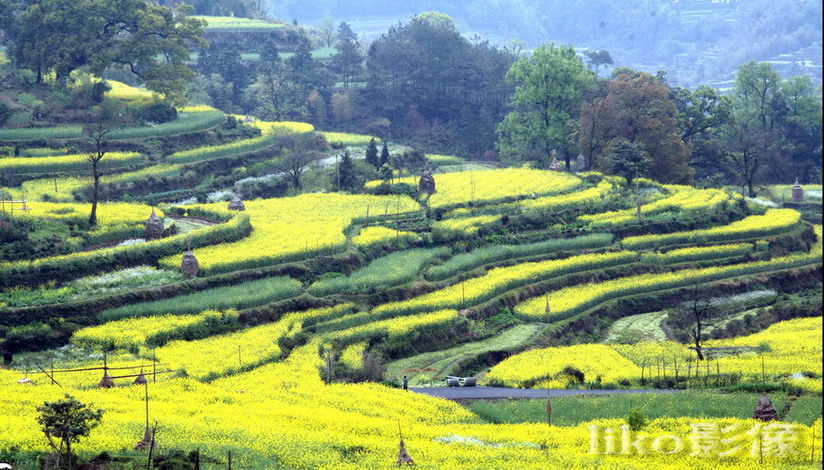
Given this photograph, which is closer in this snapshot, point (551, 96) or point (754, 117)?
point (551, 96)

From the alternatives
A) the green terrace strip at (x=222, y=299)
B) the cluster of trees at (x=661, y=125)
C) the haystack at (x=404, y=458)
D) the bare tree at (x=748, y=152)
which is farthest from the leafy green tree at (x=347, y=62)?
the haystack at (x=404, y=458)

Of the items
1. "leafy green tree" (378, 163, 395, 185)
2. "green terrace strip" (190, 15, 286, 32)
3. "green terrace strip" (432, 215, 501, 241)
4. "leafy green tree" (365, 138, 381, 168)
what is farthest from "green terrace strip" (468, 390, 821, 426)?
"green terrace strip" (190, 15, 286, 32)

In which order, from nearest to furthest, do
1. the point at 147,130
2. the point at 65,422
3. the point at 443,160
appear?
the point at 65,422, the point at 147,130, the point at 443,160

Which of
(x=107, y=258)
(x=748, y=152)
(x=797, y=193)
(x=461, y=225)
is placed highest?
(x=748, y=152)

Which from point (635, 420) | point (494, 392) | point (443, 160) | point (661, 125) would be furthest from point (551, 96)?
point (635, 420)

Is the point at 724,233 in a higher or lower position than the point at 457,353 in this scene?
higher

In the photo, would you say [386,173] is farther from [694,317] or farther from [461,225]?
[694,317]
